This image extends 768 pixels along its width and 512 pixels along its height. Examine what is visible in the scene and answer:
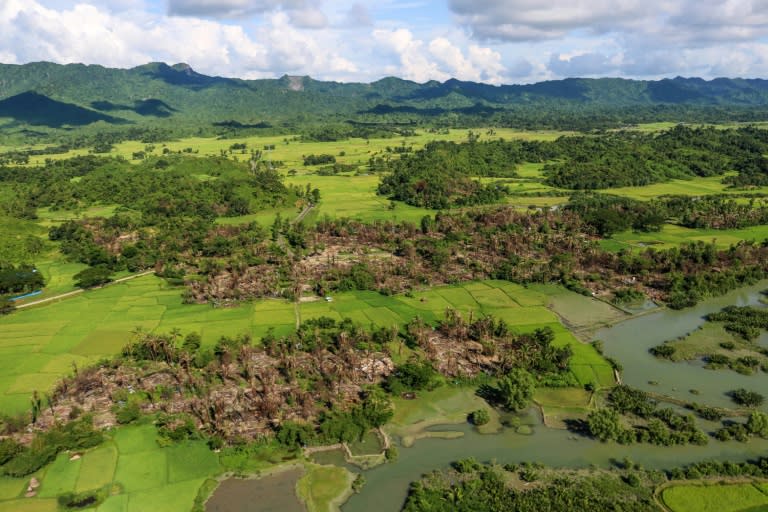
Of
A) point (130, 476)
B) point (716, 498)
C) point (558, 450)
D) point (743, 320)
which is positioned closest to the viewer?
point (716, 498)

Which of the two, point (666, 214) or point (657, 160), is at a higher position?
point (657, 160)

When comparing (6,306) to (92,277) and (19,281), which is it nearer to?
(19,281)

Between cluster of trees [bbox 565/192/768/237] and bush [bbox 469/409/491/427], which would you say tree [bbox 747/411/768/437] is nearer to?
bush [bbox 469/409/491/427]

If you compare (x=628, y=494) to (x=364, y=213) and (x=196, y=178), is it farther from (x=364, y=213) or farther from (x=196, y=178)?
(x=196, y=178)

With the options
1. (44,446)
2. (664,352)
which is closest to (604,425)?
(664,352)

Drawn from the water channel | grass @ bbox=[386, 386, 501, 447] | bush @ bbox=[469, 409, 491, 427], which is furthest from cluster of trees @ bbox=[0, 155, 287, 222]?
the water channel

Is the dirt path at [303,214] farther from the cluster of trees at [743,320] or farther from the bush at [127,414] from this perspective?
the cluster of trees at [743,320]
